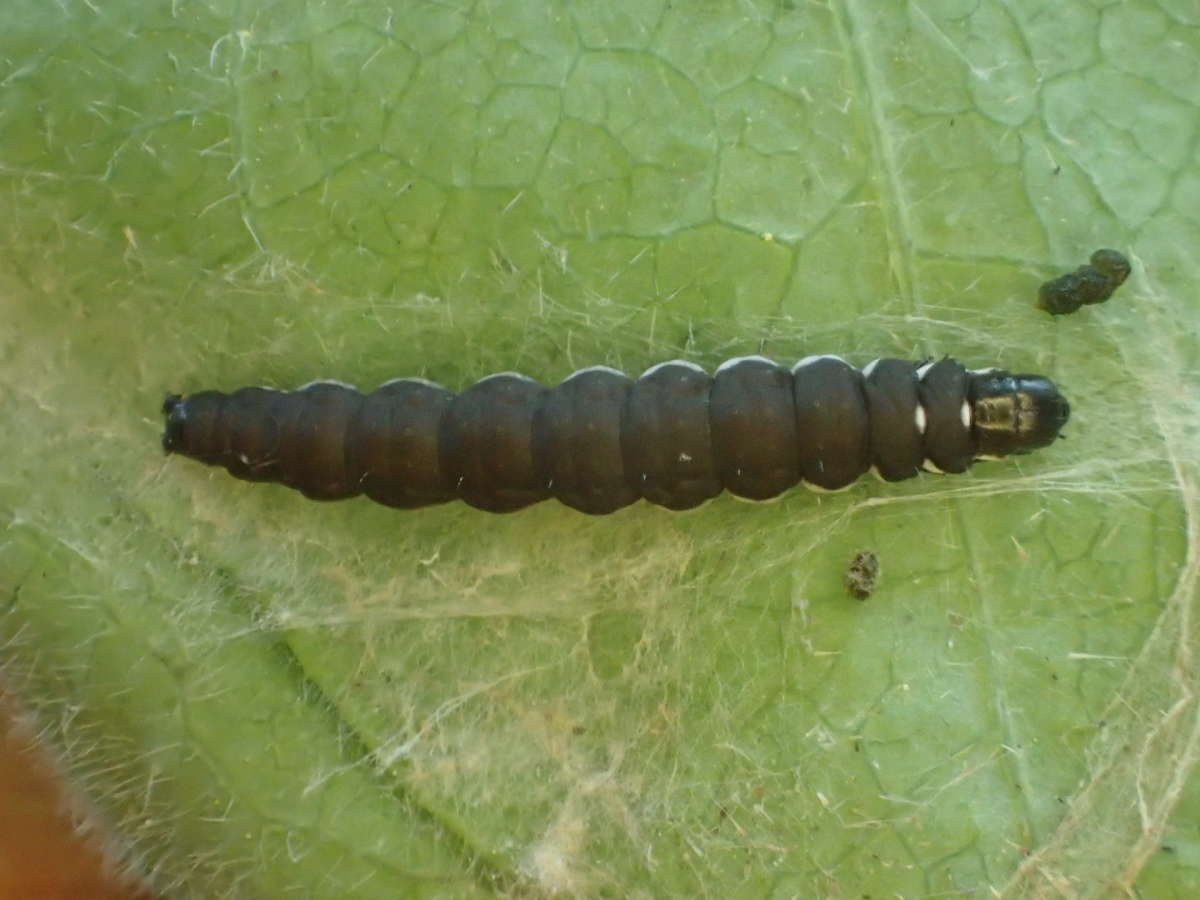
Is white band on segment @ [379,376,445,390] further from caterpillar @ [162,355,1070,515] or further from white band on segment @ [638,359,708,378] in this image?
white band on segment @ [638,359,708,378]

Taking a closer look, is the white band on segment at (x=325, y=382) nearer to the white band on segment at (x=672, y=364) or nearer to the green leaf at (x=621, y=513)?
the green leaf at (x=621, y=513)

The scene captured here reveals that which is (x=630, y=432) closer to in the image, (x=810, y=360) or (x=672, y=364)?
(x=672, y=364)

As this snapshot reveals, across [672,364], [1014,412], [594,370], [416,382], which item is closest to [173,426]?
[416,382]

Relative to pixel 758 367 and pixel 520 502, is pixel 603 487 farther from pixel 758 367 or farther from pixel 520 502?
pixel 758 367

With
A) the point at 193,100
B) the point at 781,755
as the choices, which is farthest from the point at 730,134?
the point at 781,755

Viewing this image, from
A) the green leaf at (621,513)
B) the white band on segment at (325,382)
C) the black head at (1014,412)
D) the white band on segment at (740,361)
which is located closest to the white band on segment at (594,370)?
the green leaf at (621,513)

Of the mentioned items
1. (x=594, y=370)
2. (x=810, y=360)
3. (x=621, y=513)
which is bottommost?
(x=621, y=513)

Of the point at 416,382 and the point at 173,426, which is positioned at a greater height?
the point at 173,426
